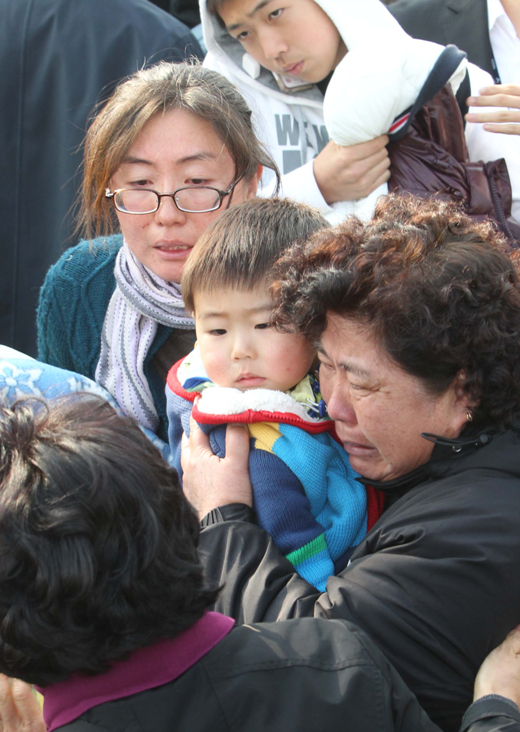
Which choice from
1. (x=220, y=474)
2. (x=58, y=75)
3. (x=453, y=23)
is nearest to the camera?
(x=220, y=474)

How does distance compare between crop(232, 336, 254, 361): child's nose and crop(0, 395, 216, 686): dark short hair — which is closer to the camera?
crop(0, 395, 216, 686): dark short hair

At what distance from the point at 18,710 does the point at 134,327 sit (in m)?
1.43

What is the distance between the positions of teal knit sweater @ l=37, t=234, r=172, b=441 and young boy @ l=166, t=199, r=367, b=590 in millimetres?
739

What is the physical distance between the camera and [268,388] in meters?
1.92

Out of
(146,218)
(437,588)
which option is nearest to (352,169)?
(146,218)

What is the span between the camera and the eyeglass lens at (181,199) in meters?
2.33

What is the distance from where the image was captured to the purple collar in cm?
107

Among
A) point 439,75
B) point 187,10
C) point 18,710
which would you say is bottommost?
point 18,710

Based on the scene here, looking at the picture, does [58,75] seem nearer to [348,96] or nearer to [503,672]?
[348,96]

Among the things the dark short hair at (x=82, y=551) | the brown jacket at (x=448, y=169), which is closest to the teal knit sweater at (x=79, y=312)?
the brown jacket at (x=448, y=169)

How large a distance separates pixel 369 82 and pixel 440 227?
37.8 inches

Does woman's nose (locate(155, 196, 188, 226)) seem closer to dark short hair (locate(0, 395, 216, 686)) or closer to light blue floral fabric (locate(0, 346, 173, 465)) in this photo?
light blue floral fabric (locate(0, 346, 173, 465))

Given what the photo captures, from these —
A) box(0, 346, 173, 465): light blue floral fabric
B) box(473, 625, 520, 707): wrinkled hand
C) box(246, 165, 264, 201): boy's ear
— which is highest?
box(246, 165, 264, 201): boy's ear

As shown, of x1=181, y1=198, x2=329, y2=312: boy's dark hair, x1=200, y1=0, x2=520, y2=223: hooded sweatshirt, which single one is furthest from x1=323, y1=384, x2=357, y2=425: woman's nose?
x1=200, y1=0, x2=520, y2=223: hooded sweatshirt
